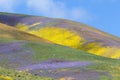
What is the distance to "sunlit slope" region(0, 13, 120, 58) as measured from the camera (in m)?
99.4

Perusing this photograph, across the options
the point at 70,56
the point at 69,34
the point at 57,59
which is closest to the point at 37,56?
the point at 57,59

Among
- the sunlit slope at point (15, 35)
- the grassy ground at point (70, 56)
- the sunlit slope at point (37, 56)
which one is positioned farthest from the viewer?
the sunlit slope at point (15, 35)

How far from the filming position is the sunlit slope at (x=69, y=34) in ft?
326

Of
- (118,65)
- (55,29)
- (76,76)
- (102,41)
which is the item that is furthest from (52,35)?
(76,76)

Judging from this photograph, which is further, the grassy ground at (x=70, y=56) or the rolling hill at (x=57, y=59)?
the grassy ground at (x=70, y=56)

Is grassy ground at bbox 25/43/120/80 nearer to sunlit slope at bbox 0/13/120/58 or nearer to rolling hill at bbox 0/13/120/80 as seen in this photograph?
rolling hill at bbox 0/13/120/80

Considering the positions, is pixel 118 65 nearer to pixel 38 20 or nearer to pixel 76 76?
pixel 76 76

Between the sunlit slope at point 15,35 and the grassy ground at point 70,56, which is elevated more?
the sunlit slope at point 15,35

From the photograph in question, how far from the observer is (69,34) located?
112250 mm

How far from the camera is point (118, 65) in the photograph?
56.3 metres

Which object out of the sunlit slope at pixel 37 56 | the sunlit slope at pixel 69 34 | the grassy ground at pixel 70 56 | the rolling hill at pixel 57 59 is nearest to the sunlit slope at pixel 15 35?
the rolling hill at pixel 57 59

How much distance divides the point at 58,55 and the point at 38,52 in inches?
150

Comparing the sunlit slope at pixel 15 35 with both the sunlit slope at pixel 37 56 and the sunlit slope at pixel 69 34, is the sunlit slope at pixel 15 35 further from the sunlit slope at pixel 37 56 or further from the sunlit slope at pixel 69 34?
the sunlit slope at pixel 69 34

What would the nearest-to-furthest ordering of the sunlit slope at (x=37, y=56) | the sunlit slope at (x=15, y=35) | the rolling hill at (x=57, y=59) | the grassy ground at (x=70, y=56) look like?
the rolling hill at (x=57, y=59)
the grassy ground at (x=70, y=56)
the sunlit slope at (x=37, y=56)
the sunlit slope at (x=15, y=35)
